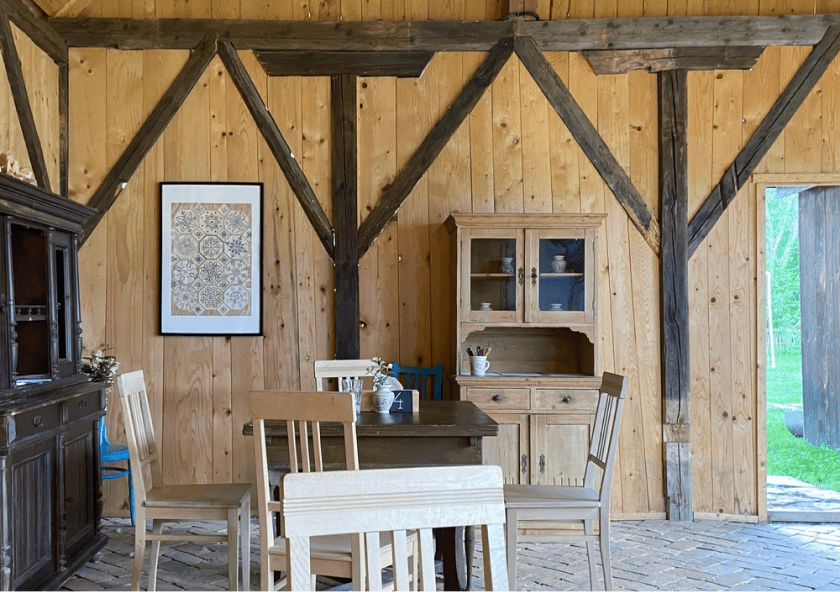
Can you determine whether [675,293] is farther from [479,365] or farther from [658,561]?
[658,561]

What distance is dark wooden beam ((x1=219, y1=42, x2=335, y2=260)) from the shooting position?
4484 millimetres

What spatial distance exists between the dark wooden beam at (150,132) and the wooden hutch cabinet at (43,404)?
3.04ft

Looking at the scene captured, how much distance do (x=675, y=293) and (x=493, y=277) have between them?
4.11 ft

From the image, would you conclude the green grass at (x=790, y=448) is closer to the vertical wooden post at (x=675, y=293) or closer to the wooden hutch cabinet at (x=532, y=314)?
Result: the vertical wooden post at (x=675, y=293)

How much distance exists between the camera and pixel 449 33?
14.7 feet

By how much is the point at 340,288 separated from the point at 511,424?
142 cm

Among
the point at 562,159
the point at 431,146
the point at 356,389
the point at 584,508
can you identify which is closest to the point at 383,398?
the point at 356,389

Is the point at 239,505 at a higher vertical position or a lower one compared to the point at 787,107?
lower

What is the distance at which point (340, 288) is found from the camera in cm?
448

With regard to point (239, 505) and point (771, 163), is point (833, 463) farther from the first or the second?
point (239, 505)

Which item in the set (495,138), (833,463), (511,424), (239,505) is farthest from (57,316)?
(833,463)

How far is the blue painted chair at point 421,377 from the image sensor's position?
4.43m

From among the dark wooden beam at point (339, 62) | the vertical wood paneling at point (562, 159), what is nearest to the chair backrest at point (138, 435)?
the dark wooden beam at point (339, 62)

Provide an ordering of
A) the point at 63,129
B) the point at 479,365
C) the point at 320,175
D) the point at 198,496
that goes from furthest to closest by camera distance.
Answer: the point at 320,175 → the point at 63,129 → the point at 479,365 → the point at 198,496
